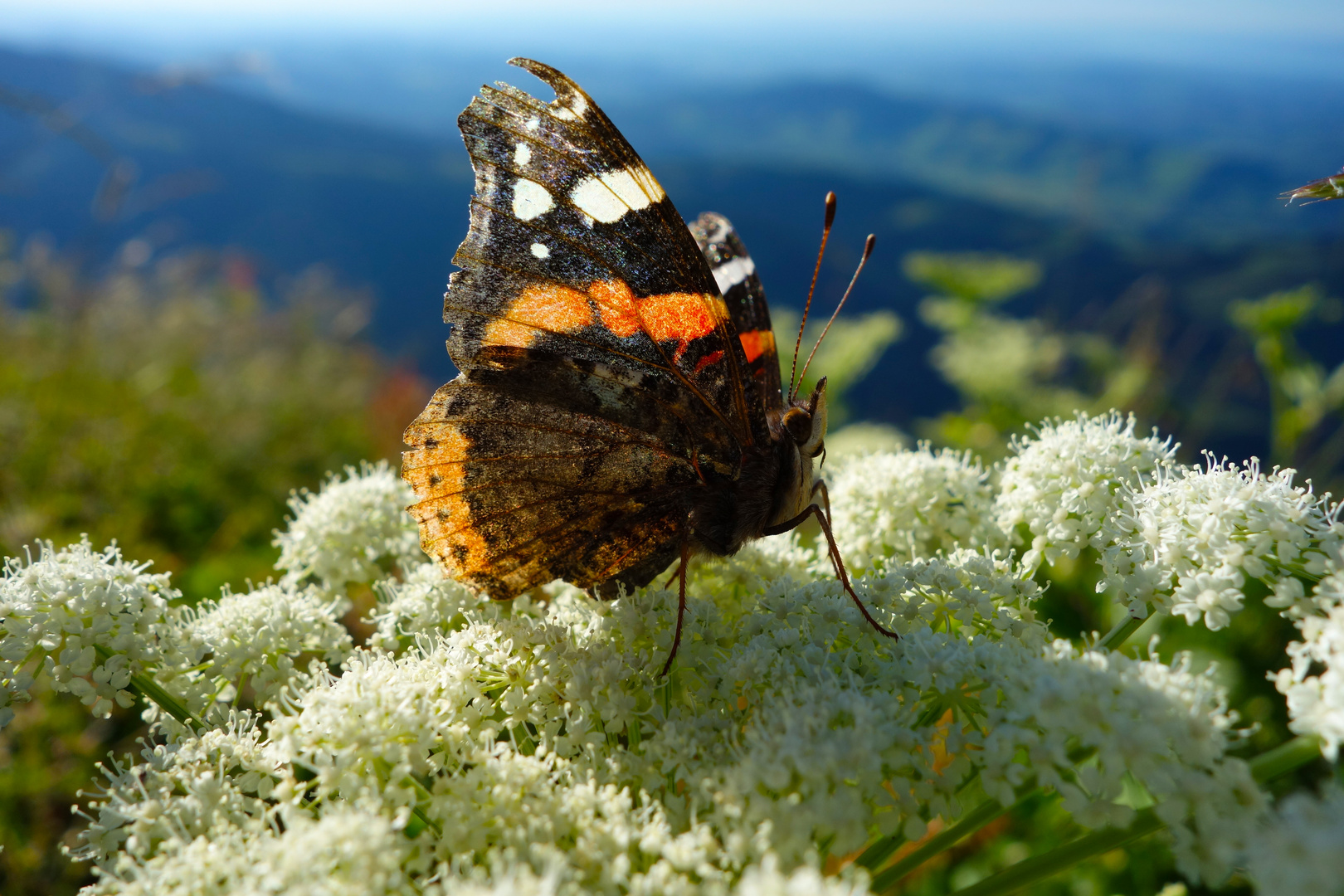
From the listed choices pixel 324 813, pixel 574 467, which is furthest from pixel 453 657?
pixel 574 467

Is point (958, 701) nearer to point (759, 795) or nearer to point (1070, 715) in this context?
point (1070, 715)

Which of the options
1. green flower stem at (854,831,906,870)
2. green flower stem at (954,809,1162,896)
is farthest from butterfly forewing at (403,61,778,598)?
green flower stem at (954,809,1162,896)

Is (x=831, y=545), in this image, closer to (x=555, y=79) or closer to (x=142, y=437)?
(x=555, y=79)

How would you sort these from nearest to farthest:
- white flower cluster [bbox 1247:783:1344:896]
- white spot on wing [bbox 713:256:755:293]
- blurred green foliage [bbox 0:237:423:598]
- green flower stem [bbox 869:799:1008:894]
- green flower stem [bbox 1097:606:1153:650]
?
white flower cluster [bbox 1247:783:1344:896] → green flower stem [bbox 869:799:1008:894] → green flower stem [bbox 1097:606:1153:650] → white spot on wing [bbox 713:256:755:293] → blurred green foliage [bbox 0:237:423:598]

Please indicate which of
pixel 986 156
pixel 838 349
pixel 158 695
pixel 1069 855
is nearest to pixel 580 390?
pixel 158 695

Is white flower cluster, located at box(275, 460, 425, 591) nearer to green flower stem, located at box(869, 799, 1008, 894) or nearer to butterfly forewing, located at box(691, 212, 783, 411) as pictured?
butterfly forewing, located at box(691, 212, 783, 411)

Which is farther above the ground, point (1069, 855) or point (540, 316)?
point (540, 316)

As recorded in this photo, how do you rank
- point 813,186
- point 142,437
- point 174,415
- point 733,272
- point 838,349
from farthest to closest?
point 813,186
point 174,415
point 838,349
point 142,437
point 733,272

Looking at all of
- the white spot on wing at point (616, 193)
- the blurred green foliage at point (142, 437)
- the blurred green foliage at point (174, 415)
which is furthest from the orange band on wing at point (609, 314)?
the blurred green foliage at point (174, 415)
